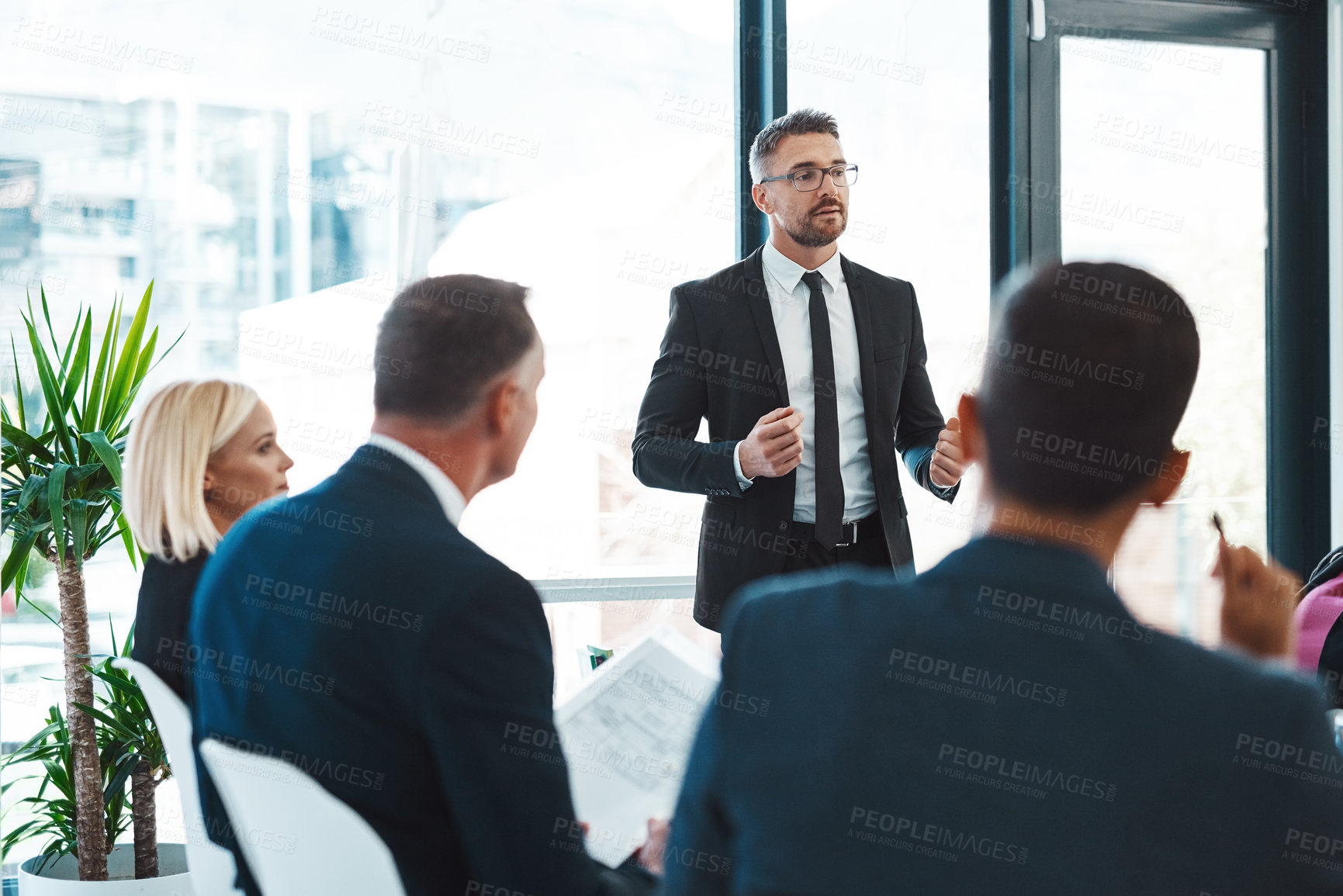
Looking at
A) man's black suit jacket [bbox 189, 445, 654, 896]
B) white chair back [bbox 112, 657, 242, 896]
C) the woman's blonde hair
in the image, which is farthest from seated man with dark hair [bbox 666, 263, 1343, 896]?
the woman's blonde hair

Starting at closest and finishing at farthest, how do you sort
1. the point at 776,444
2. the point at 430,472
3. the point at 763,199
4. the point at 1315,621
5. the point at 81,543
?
the point at 430,472, the point at 1315,621, the point at 776,444, the point at 81,543, the point at 763,199

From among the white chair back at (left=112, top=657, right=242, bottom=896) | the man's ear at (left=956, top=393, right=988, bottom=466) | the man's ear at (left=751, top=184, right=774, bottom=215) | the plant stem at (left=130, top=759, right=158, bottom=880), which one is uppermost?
the man's ear at (left=751, top=184, right=774, bottom=215)

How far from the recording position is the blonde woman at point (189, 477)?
67.7 inches

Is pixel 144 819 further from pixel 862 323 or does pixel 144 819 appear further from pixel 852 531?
pixel 862 323

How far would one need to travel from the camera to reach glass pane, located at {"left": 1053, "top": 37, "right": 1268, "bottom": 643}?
3.65 m

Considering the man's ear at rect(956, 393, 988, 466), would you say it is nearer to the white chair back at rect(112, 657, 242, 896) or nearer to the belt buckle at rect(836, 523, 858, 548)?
the white chair back at rect(112, 657, 242, 896)

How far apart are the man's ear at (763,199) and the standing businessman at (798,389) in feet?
0.05

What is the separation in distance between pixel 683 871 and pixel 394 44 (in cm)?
286

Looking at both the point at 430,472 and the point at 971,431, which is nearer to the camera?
the point at 971,431

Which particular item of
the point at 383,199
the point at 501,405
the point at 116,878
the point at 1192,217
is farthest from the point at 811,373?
the point at 116,878

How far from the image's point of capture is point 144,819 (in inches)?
97.5

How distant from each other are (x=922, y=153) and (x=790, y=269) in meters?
1.07

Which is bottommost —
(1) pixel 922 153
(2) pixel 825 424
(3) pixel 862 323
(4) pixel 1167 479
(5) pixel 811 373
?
(4) pixel 1167 479

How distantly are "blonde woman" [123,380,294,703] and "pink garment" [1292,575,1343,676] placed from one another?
169 centimetres
